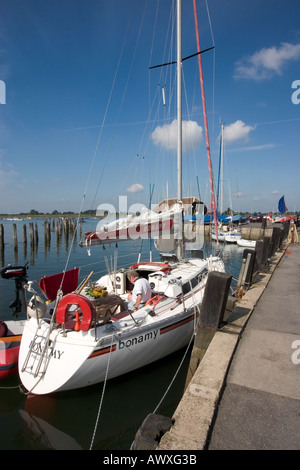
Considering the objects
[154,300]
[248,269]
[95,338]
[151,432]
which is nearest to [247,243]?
[248,269]

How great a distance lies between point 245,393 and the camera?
12.4 feet

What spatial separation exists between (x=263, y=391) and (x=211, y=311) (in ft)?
6.72

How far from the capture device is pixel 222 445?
2.95 metres

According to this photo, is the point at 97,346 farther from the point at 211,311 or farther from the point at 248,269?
the point at 248,269

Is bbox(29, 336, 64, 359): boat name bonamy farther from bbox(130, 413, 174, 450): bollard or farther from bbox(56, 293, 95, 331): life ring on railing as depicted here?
bbox(130, 413, 174, 450): bollard

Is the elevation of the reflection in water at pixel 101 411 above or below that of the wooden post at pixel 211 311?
below

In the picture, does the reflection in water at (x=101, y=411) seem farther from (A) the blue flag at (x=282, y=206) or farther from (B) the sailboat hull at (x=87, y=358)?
(A) the blue flag at (x=282, y=206)

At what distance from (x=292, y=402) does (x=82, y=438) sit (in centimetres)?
376

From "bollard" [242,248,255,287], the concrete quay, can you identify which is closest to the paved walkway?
the concrete quay

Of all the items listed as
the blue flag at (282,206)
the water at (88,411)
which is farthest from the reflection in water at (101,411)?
the blue flag at (282,206)

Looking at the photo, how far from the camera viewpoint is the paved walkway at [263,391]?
306 centimetres

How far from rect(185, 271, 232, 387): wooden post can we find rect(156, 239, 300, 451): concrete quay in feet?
0.93

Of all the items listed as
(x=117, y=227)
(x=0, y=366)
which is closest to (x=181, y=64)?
(x=117, y=227)

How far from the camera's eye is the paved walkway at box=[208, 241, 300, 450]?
10.0ft
